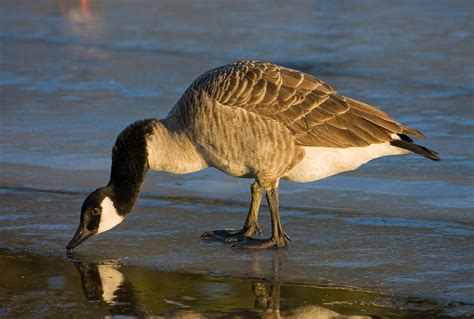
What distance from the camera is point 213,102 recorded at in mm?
6242

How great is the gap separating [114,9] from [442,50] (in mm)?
6529

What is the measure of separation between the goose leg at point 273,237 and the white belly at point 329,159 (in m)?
0.17

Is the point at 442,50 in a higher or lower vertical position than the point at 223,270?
higher

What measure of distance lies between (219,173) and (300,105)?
6.07 ft

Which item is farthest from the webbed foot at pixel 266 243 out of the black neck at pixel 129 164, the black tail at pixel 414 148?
the black tail at pixel 414 148

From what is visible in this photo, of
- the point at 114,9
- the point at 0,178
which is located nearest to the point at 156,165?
the point at 0,178

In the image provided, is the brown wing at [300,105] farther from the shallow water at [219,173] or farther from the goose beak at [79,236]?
the goose beak at [79,236]

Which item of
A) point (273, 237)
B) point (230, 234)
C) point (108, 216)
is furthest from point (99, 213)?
point (273, 237)

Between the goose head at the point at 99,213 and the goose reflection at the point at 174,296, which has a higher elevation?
the goose head at the point at 99,213

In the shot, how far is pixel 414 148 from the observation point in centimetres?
624

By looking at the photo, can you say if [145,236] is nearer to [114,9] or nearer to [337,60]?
[337,60]

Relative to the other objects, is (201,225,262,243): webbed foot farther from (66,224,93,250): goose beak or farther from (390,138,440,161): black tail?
(390,138,440,161): black tail

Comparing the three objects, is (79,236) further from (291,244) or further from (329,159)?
(329,159)

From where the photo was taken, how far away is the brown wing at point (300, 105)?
20.7 feet
